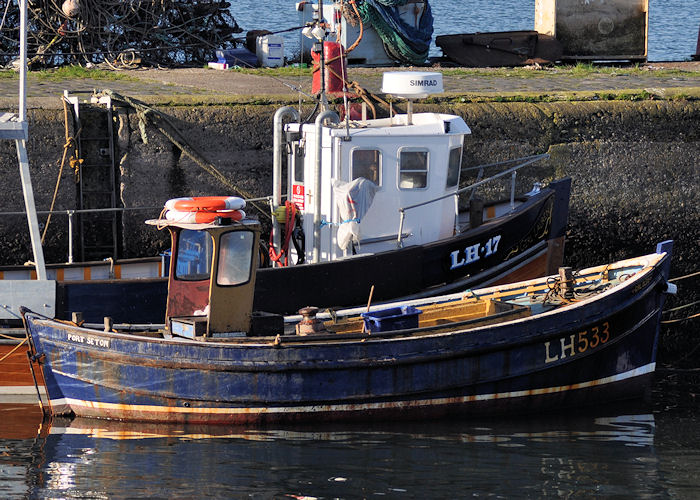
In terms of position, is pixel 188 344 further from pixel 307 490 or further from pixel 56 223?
pixel 56 223

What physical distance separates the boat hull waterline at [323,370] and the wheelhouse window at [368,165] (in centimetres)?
205

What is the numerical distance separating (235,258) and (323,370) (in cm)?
124

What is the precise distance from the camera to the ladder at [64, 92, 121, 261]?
13148 millimetres

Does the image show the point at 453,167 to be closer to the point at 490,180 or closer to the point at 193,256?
the point at 490,180

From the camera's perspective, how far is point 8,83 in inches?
603

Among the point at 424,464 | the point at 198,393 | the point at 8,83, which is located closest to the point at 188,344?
the point at 198,393

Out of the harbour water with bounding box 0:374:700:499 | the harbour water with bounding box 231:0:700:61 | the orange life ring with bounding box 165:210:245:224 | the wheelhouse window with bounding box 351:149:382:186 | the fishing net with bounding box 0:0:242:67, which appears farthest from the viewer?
the harbour water with bounding box 231:0:700:61

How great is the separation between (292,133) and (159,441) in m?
3.69

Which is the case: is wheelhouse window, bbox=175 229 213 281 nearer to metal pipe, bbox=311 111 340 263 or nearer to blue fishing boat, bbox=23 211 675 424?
blue fishing boat, bbox=23 211 675 424

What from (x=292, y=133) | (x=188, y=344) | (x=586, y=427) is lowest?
(x=586, y=427)

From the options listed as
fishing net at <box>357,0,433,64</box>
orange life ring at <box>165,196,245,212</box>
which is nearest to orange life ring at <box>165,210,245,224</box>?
orange life ring at <box>165,196,245,212</box>

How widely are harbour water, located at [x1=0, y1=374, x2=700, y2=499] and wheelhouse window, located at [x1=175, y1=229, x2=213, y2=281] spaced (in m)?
1.38

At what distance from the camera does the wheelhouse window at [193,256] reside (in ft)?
35.2

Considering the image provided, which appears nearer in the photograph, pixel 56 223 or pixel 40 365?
pixel 40 365
